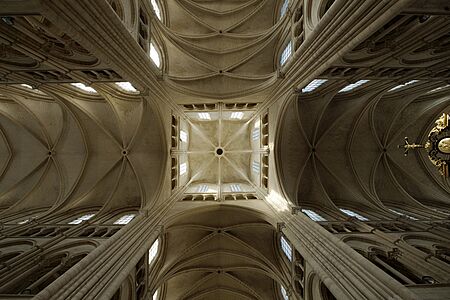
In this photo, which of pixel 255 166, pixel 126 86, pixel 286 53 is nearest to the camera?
pixel 126 86

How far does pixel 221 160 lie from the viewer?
2105cm

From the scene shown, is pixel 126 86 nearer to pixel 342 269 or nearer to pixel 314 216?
pixel 314 216

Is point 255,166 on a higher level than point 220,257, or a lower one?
higher

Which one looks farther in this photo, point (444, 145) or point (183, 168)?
point (183, 168)

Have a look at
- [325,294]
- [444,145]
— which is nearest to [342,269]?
[325,294]

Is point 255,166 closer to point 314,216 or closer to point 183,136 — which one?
point 183,136

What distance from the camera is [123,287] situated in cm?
1044

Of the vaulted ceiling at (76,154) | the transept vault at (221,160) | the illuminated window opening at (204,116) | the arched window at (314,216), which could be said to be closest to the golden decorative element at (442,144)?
the transept vault at (221,160)

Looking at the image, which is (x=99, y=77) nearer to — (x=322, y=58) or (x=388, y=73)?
(x=322, y=58)

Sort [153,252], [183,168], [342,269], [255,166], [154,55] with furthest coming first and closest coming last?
1. [255,166]
2. [183,168]
3. [154,55]
4. [153,252]
5. [342,269]

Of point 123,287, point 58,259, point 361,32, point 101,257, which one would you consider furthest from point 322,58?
point 58,259

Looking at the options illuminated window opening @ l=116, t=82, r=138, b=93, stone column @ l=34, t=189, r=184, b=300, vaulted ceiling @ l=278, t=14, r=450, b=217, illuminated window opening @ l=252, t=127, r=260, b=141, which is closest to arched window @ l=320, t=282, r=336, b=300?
vaulted ceiling @ l=278, t=14, r=450, b=217

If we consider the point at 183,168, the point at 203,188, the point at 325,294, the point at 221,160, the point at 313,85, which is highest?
the point at 313,85

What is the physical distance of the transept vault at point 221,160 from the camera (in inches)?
449
